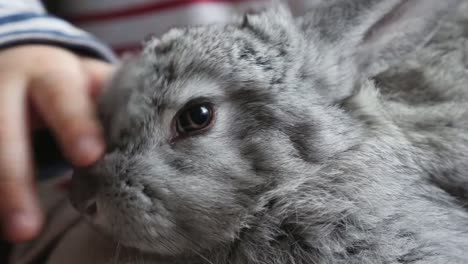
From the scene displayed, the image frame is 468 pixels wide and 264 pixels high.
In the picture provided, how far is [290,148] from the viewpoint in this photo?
65cm

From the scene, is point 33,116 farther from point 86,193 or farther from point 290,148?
point 290,148

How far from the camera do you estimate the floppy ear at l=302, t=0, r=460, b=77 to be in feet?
2.34

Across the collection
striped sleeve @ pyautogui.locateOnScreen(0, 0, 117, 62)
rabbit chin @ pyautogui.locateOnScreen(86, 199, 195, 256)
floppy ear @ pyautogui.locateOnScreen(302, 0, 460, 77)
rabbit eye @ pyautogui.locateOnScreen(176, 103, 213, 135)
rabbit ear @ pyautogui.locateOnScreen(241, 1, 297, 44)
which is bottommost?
rabbit chin @ pyautogui.locateOnScreen(86, 199, 195, 256)

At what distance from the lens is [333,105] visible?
0.70 meters

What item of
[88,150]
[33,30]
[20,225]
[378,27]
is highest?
[378,27]

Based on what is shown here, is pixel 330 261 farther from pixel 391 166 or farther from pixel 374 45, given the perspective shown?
pixel 374 45

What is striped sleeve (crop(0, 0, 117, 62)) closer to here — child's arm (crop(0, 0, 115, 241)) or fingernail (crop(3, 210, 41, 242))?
child's arm (crop(0, 0, 115, 241))

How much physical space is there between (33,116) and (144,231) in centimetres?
38

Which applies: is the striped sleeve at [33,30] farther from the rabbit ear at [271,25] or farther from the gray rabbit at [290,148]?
the rabbit ear at [271,25]

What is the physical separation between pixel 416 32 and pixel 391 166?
0.64ft

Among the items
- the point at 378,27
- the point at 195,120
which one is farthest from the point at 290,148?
the point at 378,27

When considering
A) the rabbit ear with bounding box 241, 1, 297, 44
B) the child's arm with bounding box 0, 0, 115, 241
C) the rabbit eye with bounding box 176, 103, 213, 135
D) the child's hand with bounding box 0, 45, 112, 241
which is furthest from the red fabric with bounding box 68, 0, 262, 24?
the rabbit eye with bounding box 176, 103, 213, 135

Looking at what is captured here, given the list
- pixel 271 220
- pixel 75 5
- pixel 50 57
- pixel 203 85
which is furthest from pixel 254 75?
pixel 75 5

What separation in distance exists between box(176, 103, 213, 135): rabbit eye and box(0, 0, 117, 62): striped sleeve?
1.36 feet
